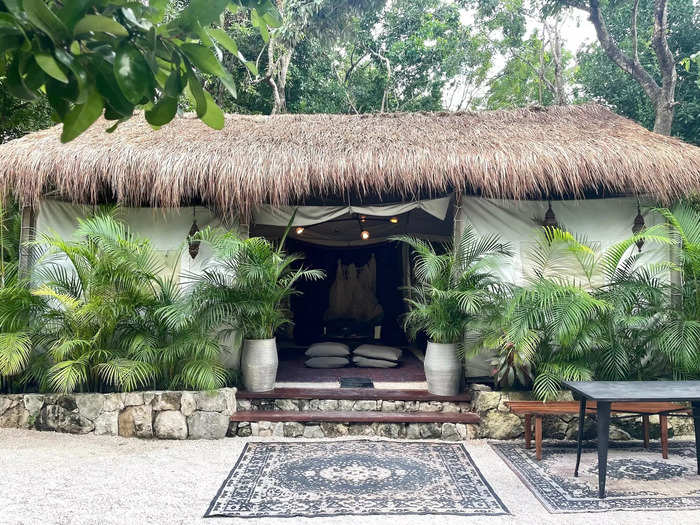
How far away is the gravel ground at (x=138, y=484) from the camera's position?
2.63m

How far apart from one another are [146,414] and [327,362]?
6.41 ft

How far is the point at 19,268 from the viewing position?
15.2 feet

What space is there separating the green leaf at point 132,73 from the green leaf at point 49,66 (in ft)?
0.27

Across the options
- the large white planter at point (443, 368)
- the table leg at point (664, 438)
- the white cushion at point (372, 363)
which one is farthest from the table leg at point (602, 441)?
the white cushion at point (372, 363)

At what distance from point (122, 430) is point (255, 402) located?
1.11m

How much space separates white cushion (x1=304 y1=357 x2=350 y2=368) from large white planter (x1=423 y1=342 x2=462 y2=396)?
134 centimetres

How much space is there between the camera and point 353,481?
3.15 metres

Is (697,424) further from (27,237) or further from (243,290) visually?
(27,237)

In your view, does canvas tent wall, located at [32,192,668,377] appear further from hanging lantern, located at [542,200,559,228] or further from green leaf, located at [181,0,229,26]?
green leaf, located at [181,0,229,26]

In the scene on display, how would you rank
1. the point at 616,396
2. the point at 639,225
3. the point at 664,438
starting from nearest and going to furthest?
the point at 616,396, the point at 664,438, the point at 639,225

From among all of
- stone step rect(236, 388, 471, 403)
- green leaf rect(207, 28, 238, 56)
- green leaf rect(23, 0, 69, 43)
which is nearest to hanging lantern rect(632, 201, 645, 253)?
stone step rect(236, 388, 471, 403)

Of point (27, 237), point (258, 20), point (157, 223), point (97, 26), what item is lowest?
point (27, 237)

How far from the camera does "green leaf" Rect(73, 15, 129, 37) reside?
2.59ft

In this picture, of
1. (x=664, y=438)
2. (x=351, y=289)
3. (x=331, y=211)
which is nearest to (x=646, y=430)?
(x=664, y=438)
